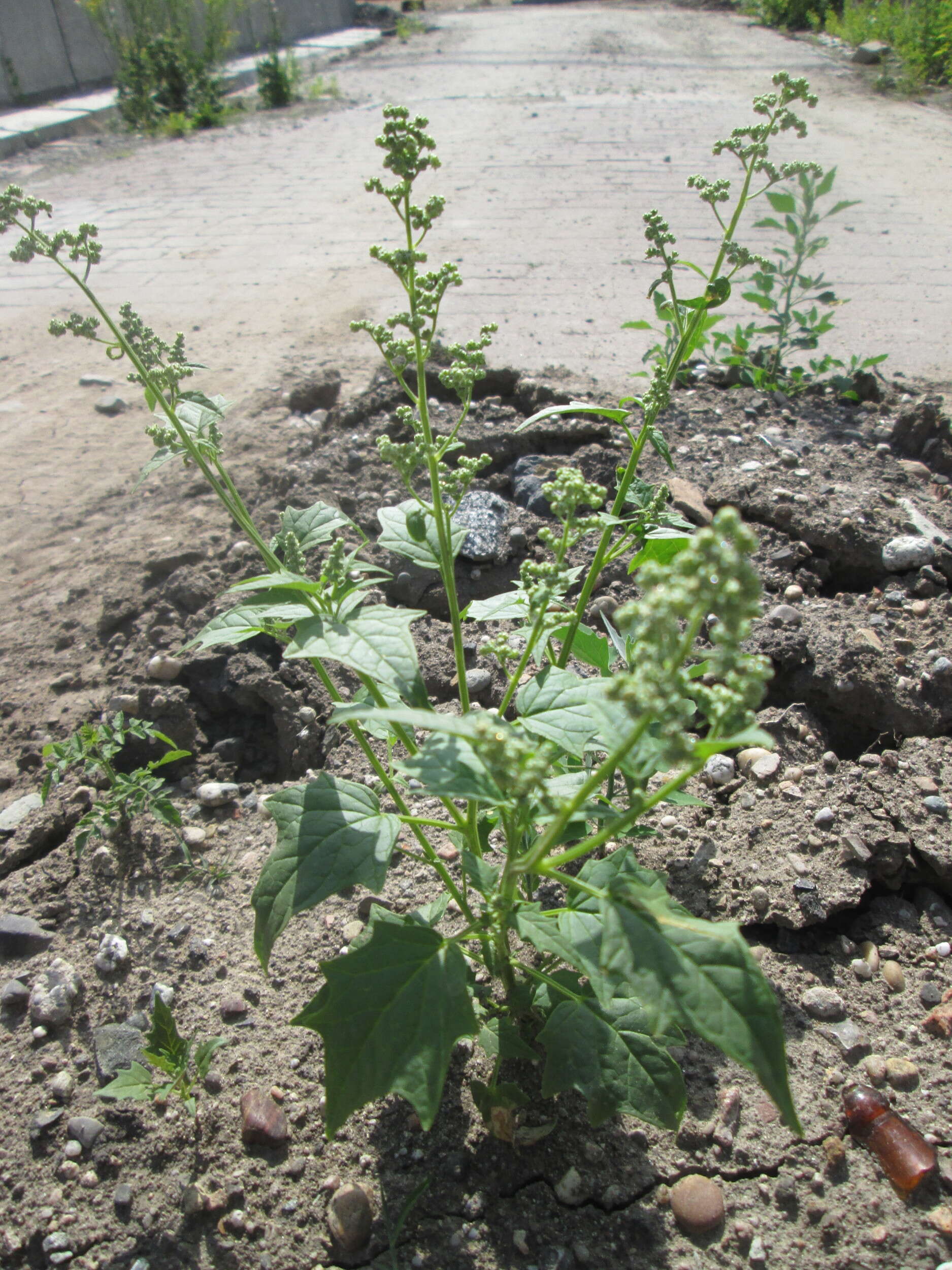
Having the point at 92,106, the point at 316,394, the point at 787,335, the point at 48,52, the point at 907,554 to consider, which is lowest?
the point at 907,554

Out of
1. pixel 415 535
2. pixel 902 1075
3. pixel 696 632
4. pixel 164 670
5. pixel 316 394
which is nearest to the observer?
pixel 696 632

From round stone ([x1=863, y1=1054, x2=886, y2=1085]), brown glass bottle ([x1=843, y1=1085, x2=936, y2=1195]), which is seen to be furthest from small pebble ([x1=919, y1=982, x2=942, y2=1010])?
brown glass bottle ([x1=843, y1=1085, x2=936, y2=1195])

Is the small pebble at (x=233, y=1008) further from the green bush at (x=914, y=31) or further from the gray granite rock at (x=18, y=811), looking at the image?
the green bush at (x=914, y=31)

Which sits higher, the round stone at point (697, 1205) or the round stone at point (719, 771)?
the round stone at point (719, 771)

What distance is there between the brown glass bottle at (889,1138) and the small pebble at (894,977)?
0.32 m

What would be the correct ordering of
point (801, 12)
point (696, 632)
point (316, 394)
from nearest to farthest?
1. point (696, 632)
2. point (316, 394)
3. point (801, 12)

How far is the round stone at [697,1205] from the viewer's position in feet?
5.74

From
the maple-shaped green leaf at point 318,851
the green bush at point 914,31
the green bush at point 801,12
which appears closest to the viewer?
the maple-shaped green leaf at point 318,851

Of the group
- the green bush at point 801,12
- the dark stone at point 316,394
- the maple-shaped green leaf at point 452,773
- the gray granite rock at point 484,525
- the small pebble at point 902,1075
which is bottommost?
the small pebble at point 902,1075

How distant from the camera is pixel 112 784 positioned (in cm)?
278

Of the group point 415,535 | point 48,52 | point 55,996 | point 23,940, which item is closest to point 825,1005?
point 415,535

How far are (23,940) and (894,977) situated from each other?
2341 mm

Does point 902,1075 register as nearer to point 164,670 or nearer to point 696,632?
point 696,632

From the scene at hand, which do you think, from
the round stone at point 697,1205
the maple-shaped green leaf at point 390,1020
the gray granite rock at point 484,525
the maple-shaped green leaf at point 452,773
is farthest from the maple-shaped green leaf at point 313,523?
the round stone at point 697,1205
